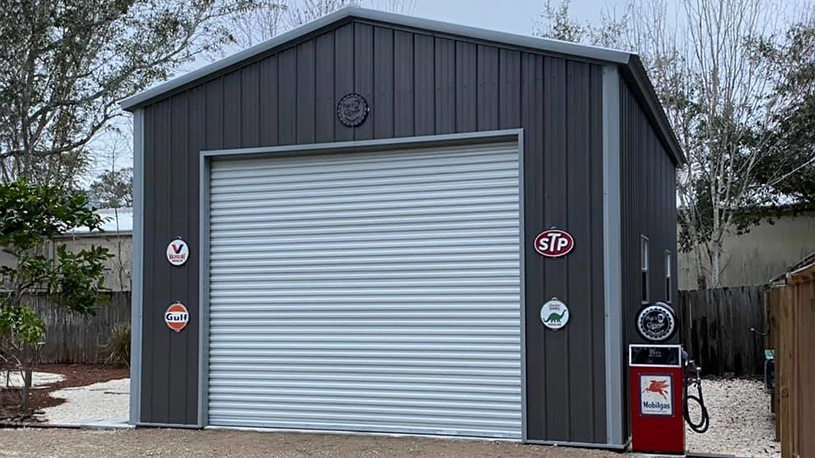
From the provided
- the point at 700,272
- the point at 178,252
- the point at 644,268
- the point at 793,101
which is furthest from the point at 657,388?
the point at 793,101

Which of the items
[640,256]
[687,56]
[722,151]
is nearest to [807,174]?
[722,151]

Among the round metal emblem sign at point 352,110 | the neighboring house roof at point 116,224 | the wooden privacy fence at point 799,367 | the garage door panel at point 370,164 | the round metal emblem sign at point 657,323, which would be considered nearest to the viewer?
the wooden privacy fence at point 799,367

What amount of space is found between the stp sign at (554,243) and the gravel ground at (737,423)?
83.3 inches

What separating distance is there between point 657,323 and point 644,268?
2.19 meters

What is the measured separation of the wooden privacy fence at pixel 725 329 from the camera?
14.4 meters

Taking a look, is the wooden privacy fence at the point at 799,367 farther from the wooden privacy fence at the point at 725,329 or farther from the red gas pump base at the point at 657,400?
the wooden privacy fence at the point at 725,329

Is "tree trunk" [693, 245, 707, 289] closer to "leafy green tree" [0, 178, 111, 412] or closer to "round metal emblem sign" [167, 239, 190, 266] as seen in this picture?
"leafy green tree" [0, 178, 111, 412]

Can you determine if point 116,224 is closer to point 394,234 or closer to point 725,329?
point 725,329

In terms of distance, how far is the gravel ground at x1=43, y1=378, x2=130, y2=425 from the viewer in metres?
10.4

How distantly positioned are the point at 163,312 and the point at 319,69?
3.09 meters

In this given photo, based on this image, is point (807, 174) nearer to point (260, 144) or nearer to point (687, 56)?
point (687, 56)

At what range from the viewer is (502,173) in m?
8.36

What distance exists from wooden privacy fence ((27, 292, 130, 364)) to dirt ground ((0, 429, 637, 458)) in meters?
7.91

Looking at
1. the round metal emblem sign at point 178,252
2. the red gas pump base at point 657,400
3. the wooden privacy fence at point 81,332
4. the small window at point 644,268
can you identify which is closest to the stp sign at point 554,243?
the red gas pump base at point 657,400
